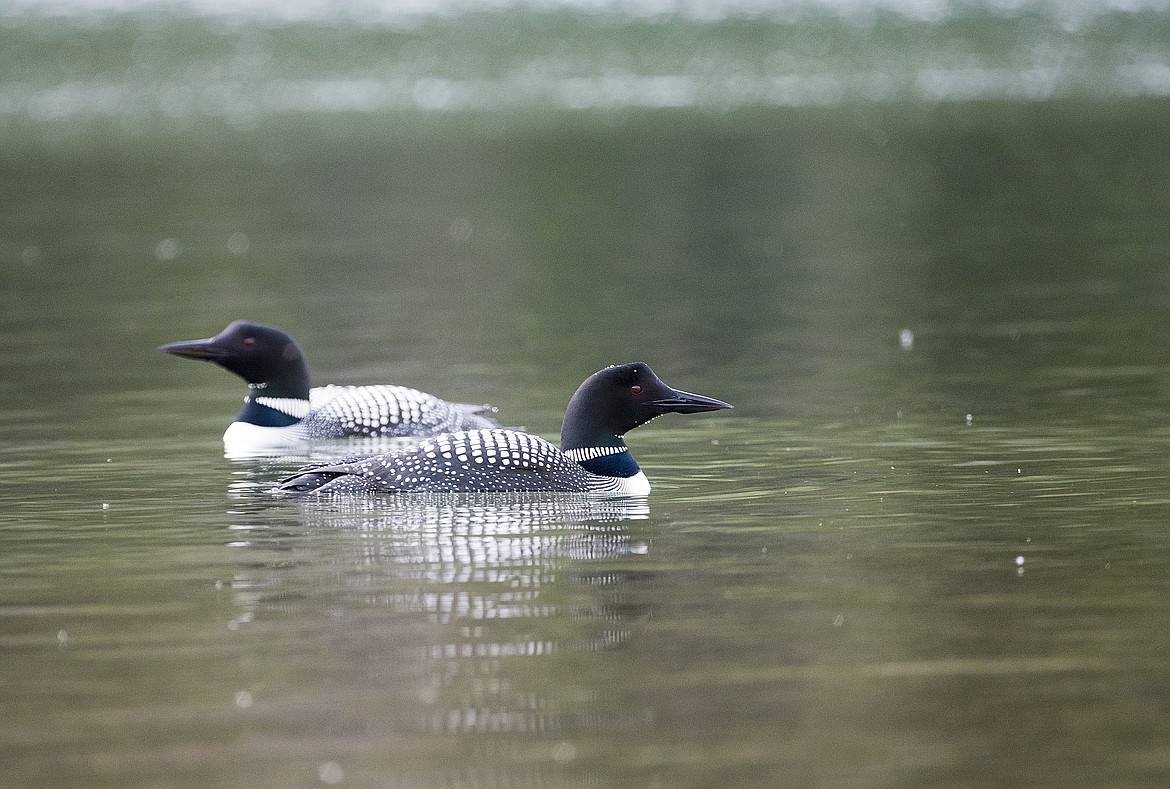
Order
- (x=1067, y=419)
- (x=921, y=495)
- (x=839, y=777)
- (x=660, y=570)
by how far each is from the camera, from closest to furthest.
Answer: (x=839, y=777) → (x=660, y=570) → (x=921, y=495) → (x=1067, y=419)

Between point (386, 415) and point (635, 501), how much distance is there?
9.96 feet

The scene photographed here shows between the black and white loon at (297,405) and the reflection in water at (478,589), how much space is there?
1.94 meters

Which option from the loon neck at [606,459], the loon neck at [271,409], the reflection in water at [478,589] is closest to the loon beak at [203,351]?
the loon neck at [271,409]

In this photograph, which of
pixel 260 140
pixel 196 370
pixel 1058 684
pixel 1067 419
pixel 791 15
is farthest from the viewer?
pixel 791 15

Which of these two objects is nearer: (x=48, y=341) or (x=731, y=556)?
(x=731, y=556)

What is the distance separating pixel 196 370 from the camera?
15.9 metres

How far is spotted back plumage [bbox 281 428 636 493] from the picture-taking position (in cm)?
955

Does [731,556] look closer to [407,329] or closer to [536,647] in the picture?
[536,647]

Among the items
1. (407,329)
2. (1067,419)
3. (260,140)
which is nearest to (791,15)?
(260,140)

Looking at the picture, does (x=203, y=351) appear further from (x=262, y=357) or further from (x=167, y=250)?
(x=167, y=250)

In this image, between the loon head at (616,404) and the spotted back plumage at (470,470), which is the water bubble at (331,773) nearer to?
the spotted back plumage at (470,470)

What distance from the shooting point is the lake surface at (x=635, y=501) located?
577 cm

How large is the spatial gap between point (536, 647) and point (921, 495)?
3.08 m

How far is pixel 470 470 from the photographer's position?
376 inches
